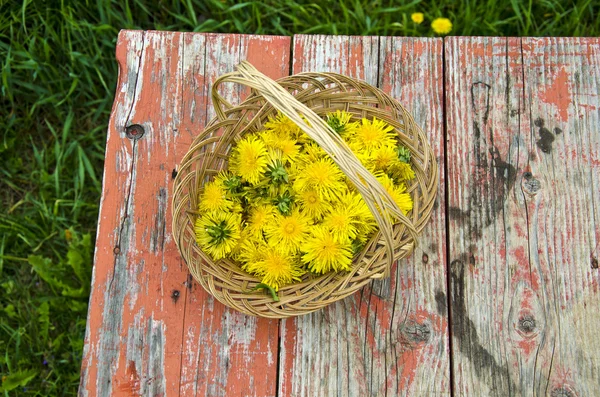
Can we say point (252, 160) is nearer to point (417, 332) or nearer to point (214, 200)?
point (214, 200)

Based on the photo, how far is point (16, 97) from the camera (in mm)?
2299

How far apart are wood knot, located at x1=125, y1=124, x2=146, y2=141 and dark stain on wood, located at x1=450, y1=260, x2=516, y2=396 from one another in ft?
3.32

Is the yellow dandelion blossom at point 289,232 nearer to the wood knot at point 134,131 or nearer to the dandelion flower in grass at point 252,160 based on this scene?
the dandelion flower in grass at point 252,160

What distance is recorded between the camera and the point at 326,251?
138 cm

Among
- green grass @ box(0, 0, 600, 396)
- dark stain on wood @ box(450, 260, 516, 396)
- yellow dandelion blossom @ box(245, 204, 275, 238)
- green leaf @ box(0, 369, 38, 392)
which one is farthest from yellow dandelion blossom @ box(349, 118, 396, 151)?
green leaf @ box(0, 369, 38, 392)

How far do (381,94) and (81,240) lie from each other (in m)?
1.34

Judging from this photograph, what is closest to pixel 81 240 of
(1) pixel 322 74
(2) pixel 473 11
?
(1) pixel 322 74

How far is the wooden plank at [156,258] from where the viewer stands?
1.56 m

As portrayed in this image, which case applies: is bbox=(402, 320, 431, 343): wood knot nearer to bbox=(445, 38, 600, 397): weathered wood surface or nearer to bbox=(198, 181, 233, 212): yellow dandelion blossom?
bbox=(445, 38, 600, 397): weathered wood surface

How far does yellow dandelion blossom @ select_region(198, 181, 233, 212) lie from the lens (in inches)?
57.2

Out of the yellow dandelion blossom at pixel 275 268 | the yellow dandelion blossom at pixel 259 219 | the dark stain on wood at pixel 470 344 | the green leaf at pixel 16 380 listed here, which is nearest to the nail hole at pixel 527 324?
the dark stain on wood at pixel 470 344

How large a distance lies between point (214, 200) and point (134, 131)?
44 cm

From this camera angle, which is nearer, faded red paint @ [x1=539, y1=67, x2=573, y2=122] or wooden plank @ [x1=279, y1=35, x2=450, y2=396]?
wooden plank @ [x1=279, y1=35, x2=450, y2=396]

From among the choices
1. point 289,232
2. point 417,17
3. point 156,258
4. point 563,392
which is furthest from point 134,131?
point 563,392
